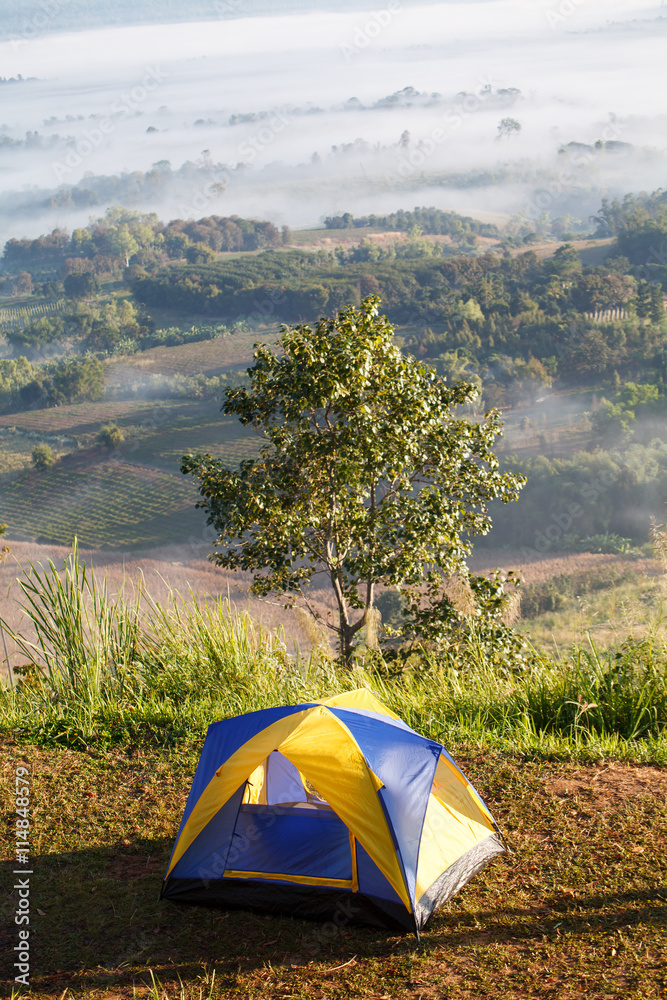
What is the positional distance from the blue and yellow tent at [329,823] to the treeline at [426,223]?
126 meters

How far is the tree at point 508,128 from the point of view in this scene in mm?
195087

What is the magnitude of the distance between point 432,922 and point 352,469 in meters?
3.64

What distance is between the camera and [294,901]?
3012mm

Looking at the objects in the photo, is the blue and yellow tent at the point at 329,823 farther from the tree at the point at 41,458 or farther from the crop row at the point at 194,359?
the crop row at the point at 194,359

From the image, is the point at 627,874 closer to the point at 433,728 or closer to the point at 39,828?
the point at 433,728

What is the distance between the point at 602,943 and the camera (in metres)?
2.67

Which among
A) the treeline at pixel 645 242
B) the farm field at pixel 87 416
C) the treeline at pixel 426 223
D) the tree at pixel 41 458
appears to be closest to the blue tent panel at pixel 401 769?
the tree at pixel 41 458

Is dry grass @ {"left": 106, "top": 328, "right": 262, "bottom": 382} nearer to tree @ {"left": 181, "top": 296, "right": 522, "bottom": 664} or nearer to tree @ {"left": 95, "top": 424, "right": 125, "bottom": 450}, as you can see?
tree @ {"left": 95, "top": 424, "right": 125, "bottom": 450}

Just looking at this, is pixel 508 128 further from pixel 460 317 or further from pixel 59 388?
pixel 59 388

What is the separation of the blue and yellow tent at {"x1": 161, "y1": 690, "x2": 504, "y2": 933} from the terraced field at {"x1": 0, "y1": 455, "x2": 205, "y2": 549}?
134 feet

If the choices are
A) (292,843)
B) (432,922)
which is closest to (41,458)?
(292,843)

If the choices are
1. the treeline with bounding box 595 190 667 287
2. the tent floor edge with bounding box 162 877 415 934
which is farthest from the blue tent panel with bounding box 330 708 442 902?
the treeline with bounding box 595 190 667 287

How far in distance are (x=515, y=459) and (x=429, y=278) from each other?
39222 millimetres

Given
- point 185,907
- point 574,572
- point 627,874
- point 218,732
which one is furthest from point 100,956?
point 574,572
